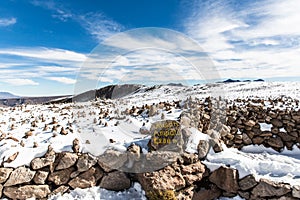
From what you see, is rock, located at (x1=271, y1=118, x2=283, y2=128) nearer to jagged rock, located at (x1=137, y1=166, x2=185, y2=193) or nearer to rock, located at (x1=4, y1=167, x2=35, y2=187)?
jagged rock, located at (x1=137, y1=166, x2=185, y2=193)

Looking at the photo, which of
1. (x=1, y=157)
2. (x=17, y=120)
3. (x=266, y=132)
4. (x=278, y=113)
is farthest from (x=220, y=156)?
(x=17, y=120)

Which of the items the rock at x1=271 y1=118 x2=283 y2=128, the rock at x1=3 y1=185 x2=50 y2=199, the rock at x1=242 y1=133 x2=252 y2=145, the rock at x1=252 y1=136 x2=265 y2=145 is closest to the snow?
the rock at x1=3 y1=185 x2=50 y2=199

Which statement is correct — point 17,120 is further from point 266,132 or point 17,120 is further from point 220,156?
point 266,132

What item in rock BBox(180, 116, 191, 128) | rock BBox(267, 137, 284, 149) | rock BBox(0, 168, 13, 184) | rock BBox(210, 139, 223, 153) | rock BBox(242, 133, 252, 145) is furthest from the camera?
rock BBox(242, 133, 252, 145)

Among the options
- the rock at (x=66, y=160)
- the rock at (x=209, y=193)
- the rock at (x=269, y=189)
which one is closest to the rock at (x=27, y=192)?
the rock at (x=66, y=160)

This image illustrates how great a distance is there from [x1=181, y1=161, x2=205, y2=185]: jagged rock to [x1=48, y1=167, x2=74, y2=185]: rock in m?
3.06

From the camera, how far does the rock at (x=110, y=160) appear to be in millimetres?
6695

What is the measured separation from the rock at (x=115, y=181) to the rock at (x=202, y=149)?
90.1 inches

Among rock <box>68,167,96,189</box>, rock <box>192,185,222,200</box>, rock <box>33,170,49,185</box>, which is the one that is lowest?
rock <box>192,185,222,200</box>

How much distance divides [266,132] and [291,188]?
11.2 feet

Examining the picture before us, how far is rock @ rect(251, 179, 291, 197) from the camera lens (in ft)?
20.5

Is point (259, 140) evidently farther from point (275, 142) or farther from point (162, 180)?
point (162, 180)

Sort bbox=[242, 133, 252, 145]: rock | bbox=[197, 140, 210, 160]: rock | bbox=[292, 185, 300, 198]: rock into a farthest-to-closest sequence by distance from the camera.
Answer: bbox=[242, 133, 252, 145]: rock → bbox=[197, 140, 210, 160]: rock → bbox=[292, 185, 300, 198]: rock

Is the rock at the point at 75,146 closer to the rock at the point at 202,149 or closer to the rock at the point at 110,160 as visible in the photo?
the rock at the point at 110,160
